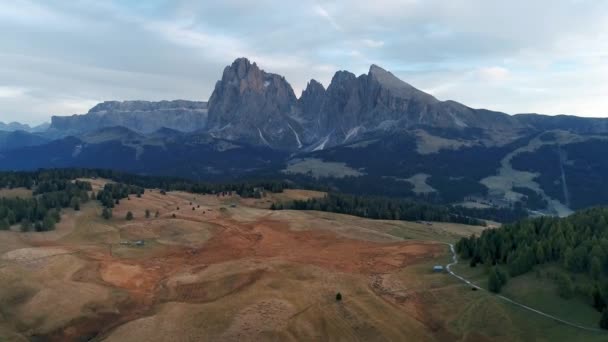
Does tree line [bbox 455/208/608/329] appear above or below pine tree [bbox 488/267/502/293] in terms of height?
above

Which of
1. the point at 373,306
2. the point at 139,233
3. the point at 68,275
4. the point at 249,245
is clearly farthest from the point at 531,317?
→ the point at 139,233

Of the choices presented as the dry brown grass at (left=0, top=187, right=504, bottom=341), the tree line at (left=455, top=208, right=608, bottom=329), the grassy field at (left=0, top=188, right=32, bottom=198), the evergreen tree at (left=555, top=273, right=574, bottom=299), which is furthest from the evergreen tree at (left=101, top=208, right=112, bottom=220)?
the evergreen tree at (left=555, top=273, right=574, bottom=299)

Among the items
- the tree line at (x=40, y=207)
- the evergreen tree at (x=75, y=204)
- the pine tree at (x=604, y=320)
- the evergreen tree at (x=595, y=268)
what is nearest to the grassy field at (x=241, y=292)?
the pine tree at (x=604, y=320)

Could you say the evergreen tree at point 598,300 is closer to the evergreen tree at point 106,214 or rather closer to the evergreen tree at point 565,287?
the evergreen tree at point 565,287

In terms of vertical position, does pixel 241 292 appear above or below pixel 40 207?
below

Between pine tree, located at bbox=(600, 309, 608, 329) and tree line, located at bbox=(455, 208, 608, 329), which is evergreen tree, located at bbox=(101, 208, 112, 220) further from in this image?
pine tree, located at bbox=(600, 309, 608, 329)

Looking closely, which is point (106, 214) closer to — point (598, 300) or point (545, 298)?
point (545, 298)

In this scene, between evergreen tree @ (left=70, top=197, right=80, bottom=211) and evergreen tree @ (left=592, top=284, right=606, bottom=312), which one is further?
evergreen tree @ (left=70, top=197, right=80, bottom=211)

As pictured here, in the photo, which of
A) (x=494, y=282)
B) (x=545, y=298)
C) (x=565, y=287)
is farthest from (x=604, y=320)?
(x=494, y=282)
